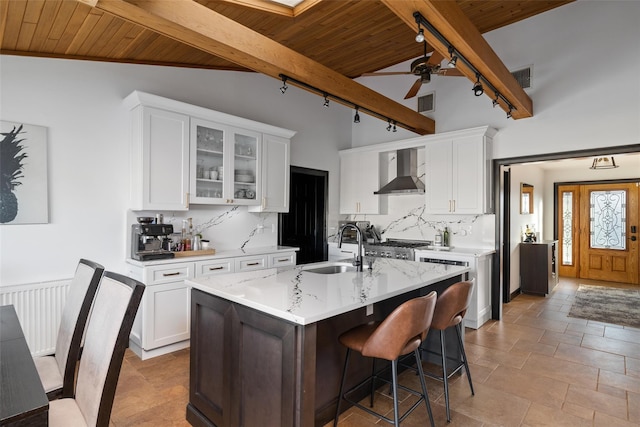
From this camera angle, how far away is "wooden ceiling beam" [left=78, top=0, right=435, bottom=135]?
186 centimetres

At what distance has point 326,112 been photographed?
5.95 m

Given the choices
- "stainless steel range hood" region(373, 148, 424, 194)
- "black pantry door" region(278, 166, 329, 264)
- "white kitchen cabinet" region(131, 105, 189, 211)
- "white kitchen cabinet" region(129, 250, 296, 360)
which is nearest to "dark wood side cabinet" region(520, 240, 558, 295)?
"stainless steel range hood" region(373, 148, 424, 194)

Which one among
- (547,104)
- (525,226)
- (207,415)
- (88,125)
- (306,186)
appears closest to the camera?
(207,415)

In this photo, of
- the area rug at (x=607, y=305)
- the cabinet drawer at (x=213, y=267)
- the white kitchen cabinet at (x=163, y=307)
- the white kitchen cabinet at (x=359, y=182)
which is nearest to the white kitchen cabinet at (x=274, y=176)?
the cabinet drawer at (x=213, y=267)

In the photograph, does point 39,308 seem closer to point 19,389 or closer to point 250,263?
point 250,263

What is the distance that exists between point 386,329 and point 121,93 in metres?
3.50

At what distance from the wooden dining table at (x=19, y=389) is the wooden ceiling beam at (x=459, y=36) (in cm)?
235

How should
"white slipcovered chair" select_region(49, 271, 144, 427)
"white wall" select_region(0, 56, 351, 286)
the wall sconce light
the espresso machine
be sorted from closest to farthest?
"white slipcovered chair" select_region(49, 271, 144, 427) → "white wall" select_region(0, 56, 351, 286) → the espresso machine → the wall sconce light

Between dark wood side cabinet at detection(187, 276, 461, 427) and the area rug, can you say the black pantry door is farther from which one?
the area rug

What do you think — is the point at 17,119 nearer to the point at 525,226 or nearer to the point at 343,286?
the point at 343,286

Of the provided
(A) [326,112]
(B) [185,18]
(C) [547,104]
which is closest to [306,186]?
(A) [326,112]

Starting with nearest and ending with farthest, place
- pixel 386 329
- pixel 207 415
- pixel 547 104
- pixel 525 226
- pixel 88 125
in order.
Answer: pixel 386 329
pixel 207 415
pixel 88 125
pixel 547 104
pixel 525 226

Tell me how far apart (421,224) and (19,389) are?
200 inches

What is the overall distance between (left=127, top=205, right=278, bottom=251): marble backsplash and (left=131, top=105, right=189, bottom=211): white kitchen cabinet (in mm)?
344
